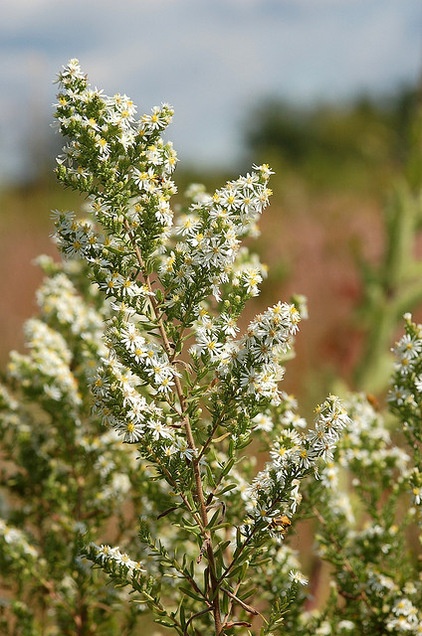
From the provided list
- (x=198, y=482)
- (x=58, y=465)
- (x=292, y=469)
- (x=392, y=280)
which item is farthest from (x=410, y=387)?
(x=392, y=280)

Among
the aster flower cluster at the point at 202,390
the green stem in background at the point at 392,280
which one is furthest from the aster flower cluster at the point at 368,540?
the green stem in background at the point at 392,280

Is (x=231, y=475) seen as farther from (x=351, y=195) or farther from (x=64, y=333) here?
(x=351, y=195)

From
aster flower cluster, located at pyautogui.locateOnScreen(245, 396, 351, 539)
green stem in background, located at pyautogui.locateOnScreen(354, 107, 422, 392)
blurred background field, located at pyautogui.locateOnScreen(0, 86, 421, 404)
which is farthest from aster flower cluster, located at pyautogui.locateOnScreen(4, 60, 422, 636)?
green stem in background, located at pyautogui.locateOnScreen(354, 107, 422, 392)

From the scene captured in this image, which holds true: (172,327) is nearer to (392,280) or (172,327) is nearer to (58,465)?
(58,465)

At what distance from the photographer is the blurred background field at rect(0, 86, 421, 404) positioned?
798 cm

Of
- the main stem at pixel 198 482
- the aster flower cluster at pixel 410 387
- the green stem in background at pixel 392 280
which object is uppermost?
the green stem in background at pixel 392 280

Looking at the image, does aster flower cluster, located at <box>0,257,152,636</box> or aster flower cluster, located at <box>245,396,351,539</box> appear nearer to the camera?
aster flower cluster, located at <box>245,396,351,539</box>

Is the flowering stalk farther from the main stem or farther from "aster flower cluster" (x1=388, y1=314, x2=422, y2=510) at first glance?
"aster flower cluster" (x1=388, y1=314, x2=422, y2=510)

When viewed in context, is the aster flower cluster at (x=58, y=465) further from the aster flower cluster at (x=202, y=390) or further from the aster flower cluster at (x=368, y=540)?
the aster flower cluster at (x=368, y=540)

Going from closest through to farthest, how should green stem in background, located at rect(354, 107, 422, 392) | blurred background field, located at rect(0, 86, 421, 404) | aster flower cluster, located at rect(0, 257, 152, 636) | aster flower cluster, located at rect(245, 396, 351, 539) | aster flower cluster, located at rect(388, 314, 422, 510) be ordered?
aster flower cluster, located at rect(245, 396, 351, 539) < aster flower cluster, located at rect(388, 314, 422, 510) < aster flower cluster, located at rect(0, 257, 152, 636) < green stem in background, located at rect(354, 107, 422, 392) < blurred background field, located at rect(0, 86, 421, 404)

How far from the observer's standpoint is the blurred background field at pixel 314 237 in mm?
7980

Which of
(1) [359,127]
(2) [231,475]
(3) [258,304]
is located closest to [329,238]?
(3) [258,304]

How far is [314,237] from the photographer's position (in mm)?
12664

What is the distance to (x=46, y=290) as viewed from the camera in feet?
10.4
